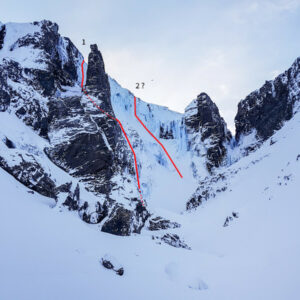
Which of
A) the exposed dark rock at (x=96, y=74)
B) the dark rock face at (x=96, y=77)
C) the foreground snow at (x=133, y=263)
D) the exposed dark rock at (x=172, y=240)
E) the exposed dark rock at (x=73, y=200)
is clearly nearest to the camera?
the foreground snow at (x=133, y=263)

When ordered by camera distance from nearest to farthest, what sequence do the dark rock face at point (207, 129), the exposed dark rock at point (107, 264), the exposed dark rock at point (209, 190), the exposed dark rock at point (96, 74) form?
the exposed dark rock at point (107, 264)
the exposed dark rock at point (96, 74)
the exposed dark rock at point (209, 190)
the dark rock face at point (207, 129)

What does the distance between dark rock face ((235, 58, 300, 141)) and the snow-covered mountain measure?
1.08 meters

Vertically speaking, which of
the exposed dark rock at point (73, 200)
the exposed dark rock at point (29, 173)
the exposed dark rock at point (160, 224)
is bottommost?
the exposed dark rock at point (160, 224)

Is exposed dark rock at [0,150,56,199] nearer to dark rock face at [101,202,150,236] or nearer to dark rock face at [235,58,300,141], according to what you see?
dark rock face at [101,202,150,236]

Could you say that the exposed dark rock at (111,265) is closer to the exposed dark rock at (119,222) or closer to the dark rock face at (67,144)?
the dark rock face at (67,144)

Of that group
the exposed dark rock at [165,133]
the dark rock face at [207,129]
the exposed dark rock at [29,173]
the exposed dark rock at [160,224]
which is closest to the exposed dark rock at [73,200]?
the exposed dark rock at [29,173]

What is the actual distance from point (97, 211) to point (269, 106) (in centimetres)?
4284

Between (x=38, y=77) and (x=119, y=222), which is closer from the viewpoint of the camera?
(x=119, y=222)

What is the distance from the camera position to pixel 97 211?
12000 millimetres

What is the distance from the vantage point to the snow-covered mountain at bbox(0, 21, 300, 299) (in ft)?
16.8

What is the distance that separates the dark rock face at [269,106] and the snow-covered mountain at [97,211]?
42.6 inches

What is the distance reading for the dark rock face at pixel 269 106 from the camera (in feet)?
123

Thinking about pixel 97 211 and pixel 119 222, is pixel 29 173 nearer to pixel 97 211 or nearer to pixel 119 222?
pixel 97 211

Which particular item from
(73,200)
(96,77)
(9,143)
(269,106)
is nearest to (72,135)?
(9,143)
